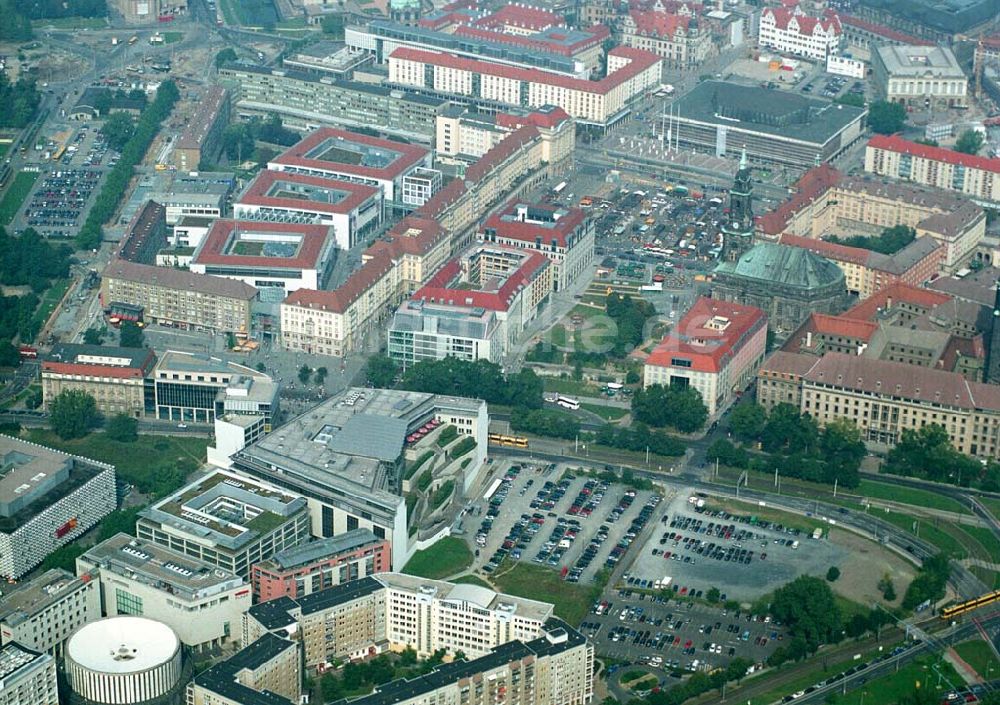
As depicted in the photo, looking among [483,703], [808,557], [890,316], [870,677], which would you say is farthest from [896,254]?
[483,703]

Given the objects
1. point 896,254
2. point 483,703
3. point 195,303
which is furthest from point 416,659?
point 896,254

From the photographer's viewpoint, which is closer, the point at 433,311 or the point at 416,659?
the point at 416,659

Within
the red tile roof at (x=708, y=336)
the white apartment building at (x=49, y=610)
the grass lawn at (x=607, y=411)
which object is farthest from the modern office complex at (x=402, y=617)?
the red tile roof at (x=708, y=336)

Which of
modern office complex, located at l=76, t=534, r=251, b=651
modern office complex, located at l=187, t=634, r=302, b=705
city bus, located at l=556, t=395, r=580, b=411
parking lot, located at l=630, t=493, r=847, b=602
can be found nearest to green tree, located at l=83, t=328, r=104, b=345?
city bus, located at l=556, t=395, r=580, b=411

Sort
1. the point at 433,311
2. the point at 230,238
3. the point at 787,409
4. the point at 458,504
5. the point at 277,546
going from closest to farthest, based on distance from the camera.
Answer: the point at 277,546
the point at 458,504
the point at 787,409
the point at 433,311
the point at 230,238

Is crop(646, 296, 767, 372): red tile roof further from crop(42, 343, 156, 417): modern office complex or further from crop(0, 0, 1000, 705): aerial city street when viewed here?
crop(42, 343, 156, 417): modern office complex

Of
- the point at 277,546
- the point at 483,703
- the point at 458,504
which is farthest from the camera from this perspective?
the point at 458,504

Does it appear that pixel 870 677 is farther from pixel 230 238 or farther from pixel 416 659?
pixel 230 238

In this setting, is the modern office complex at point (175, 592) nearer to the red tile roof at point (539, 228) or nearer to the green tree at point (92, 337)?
the green tree at point (92, 337)

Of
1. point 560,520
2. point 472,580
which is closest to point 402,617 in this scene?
point 472,580
